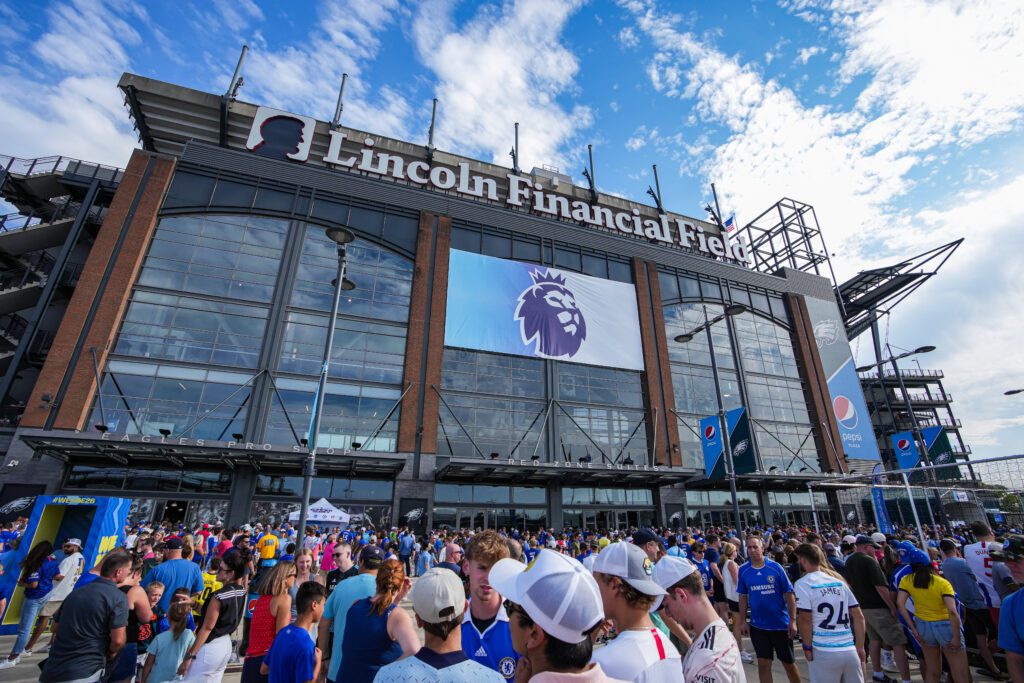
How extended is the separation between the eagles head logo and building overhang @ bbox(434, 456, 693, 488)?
7133 mm

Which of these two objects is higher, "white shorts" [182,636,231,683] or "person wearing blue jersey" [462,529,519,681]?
"person wearing blue jersey" [462,529,519,681]

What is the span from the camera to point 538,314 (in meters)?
29.1

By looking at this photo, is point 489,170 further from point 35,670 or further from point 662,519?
point 35,670

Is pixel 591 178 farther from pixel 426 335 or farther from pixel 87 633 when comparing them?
pixel 87 633

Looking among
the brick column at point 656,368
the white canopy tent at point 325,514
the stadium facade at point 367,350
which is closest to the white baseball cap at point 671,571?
the white canopy tent at point 325,514

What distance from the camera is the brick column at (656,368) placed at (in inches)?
1142

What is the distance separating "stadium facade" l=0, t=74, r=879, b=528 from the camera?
21.6 m

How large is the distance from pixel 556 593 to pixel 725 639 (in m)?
1.81

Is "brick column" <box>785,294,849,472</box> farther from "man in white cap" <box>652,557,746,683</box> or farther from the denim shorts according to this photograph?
"man in white cap" <box>652,557,746,683</box>

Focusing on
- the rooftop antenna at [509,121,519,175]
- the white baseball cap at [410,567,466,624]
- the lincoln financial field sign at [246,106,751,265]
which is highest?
the rooftop antenna at [509,121,519,175]

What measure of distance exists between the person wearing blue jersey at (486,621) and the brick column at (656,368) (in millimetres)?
26509

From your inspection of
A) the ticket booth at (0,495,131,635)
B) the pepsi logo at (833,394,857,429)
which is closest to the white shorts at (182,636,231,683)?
the ticket booth at (0,495,131,635)

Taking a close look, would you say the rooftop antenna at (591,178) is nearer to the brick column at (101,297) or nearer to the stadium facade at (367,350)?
the stadium facade at (367,350)

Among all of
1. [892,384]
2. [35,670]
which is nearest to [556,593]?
[35,670]
